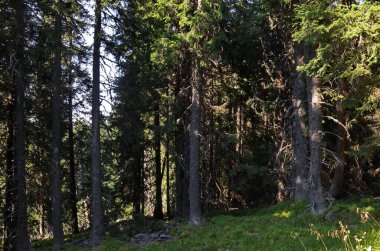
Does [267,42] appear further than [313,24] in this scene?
Yes

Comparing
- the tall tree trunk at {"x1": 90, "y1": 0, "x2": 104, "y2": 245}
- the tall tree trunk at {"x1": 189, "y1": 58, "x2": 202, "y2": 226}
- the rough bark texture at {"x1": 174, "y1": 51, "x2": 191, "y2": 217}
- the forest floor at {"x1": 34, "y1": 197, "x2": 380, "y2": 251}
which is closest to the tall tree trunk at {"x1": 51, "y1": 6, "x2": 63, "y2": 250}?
the forest floor at {"x1": 34, "y1": 197, "x2": 380, "y2": 251}

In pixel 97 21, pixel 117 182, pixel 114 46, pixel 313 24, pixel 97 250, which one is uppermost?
pixel 97 21

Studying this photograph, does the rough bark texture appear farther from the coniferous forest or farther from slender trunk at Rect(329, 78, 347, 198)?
slender trunk at Rect(329, 78, 347, 198)

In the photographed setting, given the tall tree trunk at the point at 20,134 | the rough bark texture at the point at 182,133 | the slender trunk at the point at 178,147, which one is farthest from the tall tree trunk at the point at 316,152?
the tall tree trunk at the point at 20,134

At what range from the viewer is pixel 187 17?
14.9 metres

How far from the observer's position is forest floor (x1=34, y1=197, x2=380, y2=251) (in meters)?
9.18

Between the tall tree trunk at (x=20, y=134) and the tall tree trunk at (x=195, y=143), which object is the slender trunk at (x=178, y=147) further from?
the tall tree trunk at (x=20, y=134)

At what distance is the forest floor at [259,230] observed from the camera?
361 inches

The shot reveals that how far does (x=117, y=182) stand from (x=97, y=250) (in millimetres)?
12044

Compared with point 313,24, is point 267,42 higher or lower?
higher

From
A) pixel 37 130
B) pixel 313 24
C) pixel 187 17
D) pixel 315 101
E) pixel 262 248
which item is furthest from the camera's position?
pixel 37 130

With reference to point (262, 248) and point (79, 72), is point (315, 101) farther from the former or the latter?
point (79, 72)

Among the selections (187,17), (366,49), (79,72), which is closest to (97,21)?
(187,17)

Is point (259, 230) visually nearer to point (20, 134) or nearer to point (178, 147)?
point (178, 147)
